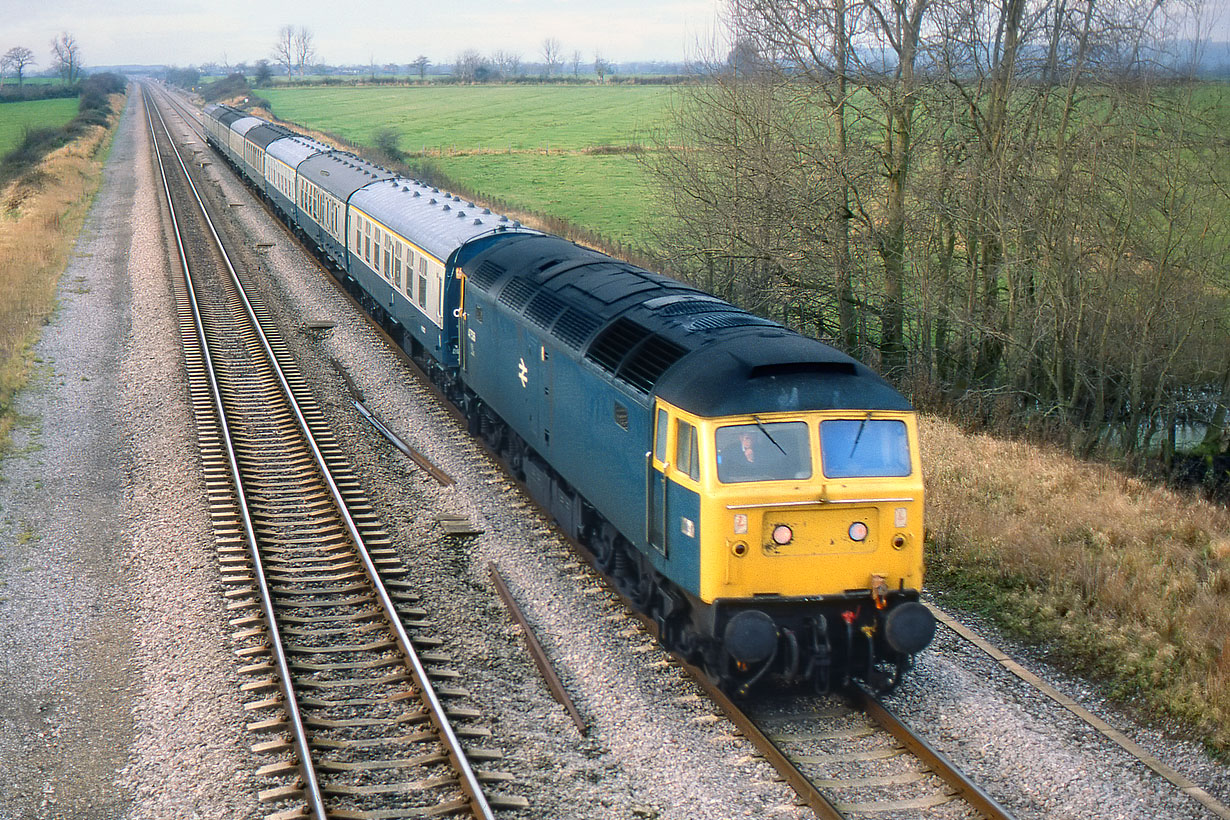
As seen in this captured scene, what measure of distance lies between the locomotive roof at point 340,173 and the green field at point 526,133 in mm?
7079

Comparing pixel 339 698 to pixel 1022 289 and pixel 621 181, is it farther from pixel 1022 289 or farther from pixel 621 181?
pixel 621 181

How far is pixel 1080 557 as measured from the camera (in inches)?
456

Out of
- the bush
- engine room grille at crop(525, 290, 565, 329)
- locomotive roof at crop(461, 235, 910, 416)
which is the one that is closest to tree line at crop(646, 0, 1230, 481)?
locomotive roof at crop(461, 235, 910, 416)

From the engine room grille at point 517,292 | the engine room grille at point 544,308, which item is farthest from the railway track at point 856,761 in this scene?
the engine room grille at point 517,292

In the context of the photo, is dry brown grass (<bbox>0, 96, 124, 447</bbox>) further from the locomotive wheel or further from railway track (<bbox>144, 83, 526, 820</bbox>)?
the locomotive wheel

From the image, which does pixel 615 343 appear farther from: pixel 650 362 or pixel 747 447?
pixel 747 447

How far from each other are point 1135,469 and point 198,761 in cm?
1573

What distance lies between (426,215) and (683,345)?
12.2m

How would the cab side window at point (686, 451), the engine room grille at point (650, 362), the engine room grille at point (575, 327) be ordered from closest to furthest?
the cab side window at point (686, 451) < the engine room grille at point (650, 362) < the engine room grille at point (575, 327)

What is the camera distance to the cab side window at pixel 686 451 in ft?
29.3

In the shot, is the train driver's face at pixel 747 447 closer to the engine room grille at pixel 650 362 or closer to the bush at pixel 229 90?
the engine room grille at pixel 650 362

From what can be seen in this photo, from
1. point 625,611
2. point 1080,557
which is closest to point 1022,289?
point 1080,557

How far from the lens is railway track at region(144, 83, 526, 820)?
8070 mm

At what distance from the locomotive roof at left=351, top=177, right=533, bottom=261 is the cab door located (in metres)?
8.83
